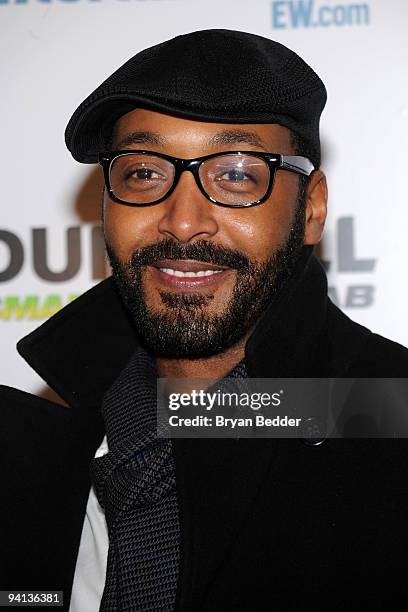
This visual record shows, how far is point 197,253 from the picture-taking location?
1.41 meters

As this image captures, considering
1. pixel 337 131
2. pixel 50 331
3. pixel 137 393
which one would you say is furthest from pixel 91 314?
pixel 337 131

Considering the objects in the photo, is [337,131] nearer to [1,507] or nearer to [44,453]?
[44,453]

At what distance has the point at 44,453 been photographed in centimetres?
157

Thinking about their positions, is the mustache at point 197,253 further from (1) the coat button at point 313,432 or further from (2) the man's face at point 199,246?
(1) the coat button at point 313,432

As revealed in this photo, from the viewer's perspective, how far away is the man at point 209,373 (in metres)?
1.29

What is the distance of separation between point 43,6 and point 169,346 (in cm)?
97

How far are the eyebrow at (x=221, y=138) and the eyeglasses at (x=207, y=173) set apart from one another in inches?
0.8

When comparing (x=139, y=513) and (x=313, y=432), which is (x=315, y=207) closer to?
(x=313, y=432)

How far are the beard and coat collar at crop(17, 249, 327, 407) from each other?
1.3 inches

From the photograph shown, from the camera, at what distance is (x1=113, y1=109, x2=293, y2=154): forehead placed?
142cm

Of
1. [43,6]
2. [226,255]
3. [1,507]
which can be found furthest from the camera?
[43,6]

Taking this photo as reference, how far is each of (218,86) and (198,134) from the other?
0.29 feet

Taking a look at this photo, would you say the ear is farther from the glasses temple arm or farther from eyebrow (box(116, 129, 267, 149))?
eyebrow (box(116, 129, 267, 149))

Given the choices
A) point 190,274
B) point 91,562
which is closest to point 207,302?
point 190,274
